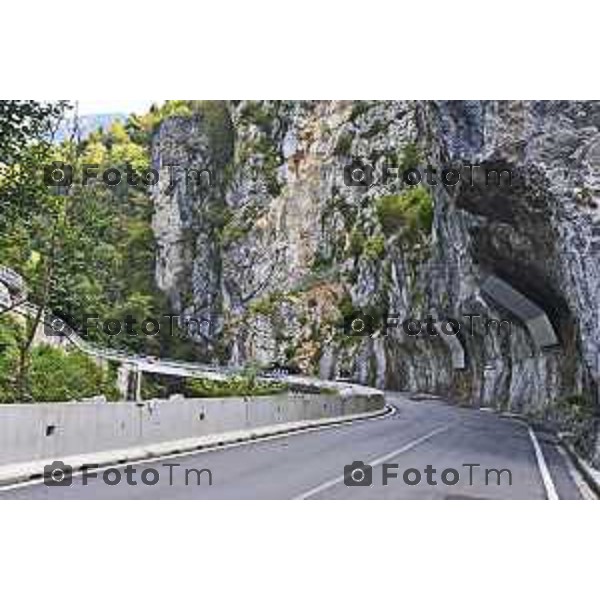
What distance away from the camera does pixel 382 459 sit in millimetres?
18094

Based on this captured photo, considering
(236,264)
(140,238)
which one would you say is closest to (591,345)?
(140,238)

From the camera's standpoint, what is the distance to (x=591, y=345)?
709 inches

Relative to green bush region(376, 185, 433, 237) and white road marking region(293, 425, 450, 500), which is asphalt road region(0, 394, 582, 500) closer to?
white road marking region(293, 425, 450, 500)

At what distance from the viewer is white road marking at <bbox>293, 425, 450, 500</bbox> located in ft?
40.4

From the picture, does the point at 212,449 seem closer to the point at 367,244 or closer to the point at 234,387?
the point at 234,387

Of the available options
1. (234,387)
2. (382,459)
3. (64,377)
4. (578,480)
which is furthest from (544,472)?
(64,377)

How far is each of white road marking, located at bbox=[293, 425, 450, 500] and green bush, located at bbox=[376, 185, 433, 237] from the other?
90.5 ft

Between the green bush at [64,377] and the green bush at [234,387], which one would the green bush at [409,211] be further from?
the green bush at [234,387]

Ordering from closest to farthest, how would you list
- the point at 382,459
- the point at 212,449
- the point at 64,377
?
the point at 382,459
the point at 212,449
the point at 64,377

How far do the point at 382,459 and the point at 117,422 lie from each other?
487 centimetres

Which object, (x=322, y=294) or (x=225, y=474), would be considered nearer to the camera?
(x=225, y=474)

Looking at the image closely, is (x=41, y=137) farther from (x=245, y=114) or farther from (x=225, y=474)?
(x=245, y=114)

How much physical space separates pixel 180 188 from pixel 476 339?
2006cm

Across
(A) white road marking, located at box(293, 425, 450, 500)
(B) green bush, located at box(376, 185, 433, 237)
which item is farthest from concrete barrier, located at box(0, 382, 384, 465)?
(B) green bush, located at box(376, 185, 433, 237)
